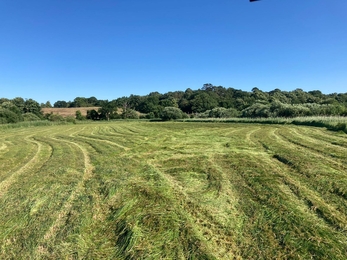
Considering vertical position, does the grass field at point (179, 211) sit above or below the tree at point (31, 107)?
below

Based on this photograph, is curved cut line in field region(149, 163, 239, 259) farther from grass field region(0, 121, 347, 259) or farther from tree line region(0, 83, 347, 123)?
tree line region(0, 83, 347, 123)

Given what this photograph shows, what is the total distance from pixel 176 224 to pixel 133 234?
2.11 feet

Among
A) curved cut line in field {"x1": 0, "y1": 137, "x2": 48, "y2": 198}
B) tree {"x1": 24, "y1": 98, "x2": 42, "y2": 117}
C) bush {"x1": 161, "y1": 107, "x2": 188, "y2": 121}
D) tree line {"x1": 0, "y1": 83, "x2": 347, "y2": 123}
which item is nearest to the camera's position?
curved cut line in field {"x1": 0, "y1": 137, "x2": 48, "y2": 198}

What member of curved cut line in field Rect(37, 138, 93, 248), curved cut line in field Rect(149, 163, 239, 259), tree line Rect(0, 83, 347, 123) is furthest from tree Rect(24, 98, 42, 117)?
curved cut line in field Rect(149, 163, 239, 259)

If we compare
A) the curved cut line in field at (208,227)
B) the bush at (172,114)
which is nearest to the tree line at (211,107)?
the bush at (172,114)

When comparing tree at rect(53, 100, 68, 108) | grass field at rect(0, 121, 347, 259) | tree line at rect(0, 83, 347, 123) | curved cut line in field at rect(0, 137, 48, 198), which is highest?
tree at rect(53, 100, 68, 108)

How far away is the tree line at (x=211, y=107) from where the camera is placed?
35938 mm

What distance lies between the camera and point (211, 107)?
78188mm

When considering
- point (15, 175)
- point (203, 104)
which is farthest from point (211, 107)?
point (15, 175)

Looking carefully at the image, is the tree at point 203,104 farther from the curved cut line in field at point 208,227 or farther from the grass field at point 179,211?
the curved cut line in field at point 208,227

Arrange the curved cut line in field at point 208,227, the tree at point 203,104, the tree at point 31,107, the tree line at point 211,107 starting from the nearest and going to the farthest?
1. the curved cut line in field at point 208,227
2. the tree line at point 211,107
3. the tree at point 31,107
4. the tree at point 203,104

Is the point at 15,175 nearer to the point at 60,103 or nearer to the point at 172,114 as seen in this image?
the point at 172,114

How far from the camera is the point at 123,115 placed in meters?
70.5

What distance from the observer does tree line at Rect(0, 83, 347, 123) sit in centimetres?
3594
